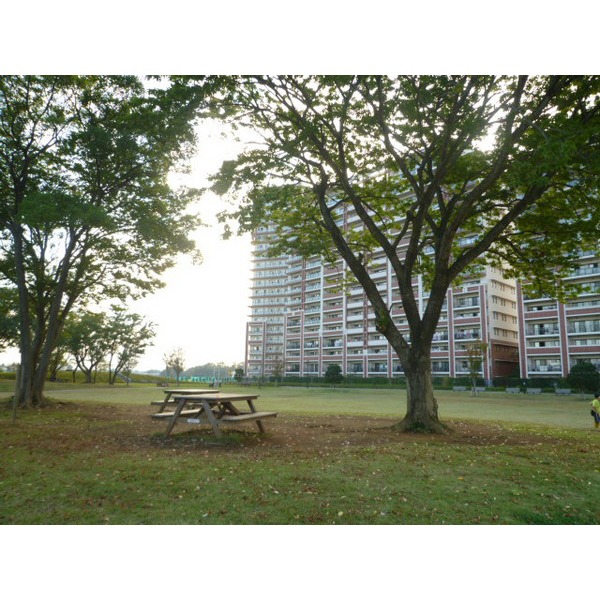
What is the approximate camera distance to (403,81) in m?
9.81

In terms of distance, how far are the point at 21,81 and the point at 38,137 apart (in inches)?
74.5

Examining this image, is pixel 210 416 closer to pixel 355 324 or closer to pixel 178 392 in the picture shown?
pixel 178 392

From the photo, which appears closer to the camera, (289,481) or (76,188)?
(289,481)

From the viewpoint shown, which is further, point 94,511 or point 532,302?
point 532,302

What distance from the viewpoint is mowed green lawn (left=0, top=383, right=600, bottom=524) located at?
440 centimetres

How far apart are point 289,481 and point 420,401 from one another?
6.05 metres

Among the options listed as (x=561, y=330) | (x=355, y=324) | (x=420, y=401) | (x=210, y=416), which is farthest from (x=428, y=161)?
(x=355, y=324)

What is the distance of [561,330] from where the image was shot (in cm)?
5750

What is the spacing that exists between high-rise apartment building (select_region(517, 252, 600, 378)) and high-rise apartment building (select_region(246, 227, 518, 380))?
5335 millimetres

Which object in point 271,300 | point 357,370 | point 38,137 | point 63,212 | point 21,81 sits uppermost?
point 271,300

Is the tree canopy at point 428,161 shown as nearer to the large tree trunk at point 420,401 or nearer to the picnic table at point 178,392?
the large tree trunk at point 420,401
